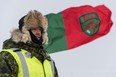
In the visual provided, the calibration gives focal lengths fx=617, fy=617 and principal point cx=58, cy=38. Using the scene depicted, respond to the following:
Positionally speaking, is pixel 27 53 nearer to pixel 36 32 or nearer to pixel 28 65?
pixel 28 65

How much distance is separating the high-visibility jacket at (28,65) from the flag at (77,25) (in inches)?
286

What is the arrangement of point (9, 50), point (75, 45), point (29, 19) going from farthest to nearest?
1. point (75, 45)
2. point (29, 19)
3. point (9, 50)

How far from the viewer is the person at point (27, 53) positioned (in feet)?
19.2

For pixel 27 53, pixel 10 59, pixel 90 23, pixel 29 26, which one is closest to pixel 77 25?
pixel 90 23

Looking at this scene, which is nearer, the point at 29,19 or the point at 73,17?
the point at 29,19

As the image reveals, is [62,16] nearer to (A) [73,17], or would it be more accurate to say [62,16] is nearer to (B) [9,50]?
(A) [73,17]

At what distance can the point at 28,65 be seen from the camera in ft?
19.5

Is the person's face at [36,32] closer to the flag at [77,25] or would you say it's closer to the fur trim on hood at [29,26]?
A: the fur trim on hood at [29,26]

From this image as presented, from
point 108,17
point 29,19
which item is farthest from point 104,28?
point 29,19

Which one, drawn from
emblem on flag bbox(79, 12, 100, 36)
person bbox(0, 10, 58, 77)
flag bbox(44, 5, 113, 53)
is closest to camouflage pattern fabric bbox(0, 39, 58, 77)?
person bbox(0, 10, 58, 77)

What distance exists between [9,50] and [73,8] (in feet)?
29.4

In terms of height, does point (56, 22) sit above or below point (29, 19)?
below

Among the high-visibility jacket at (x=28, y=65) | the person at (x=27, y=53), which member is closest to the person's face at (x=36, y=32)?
the person at (x=27, y=53)

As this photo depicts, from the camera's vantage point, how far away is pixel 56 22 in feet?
47.4
